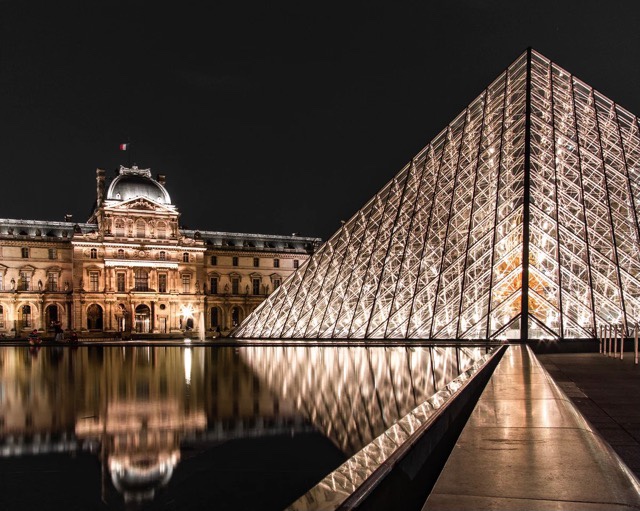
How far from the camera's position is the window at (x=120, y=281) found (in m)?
66.8

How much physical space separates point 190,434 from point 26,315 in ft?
213

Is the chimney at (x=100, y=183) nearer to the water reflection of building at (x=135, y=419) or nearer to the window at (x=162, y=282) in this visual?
the window at (x=162, y=282)

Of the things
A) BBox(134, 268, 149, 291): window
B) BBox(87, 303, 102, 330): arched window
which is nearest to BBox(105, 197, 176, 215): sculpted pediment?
BBox(134, 268, 149, 291): window

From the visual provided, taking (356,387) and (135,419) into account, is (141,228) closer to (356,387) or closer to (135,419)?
(356,387)

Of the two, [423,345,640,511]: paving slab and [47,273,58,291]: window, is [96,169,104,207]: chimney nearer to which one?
[47,273,58,291]: window

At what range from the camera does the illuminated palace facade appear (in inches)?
2581

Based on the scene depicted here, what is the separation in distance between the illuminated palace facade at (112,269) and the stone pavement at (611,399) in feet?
180

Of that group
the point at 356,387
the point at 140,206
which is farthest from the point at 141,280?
the point at 356,387

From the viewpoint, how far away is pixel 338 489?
366 centimetres

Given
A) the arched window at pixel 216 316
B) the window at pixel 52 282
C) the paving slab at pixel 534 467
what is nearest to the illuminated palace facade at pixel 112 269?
the window at pixel 52 282

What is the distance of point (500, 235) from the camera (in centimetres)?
2520

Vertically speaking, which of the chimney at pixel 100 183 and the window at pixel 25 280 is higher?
Answer: the chimney at pixel 100 183

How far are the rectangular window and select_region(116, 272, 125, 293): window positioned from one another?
6.27 ft

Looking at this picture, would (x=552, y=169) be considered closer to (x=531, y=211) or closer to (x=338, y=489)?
(x=531, y=211)
